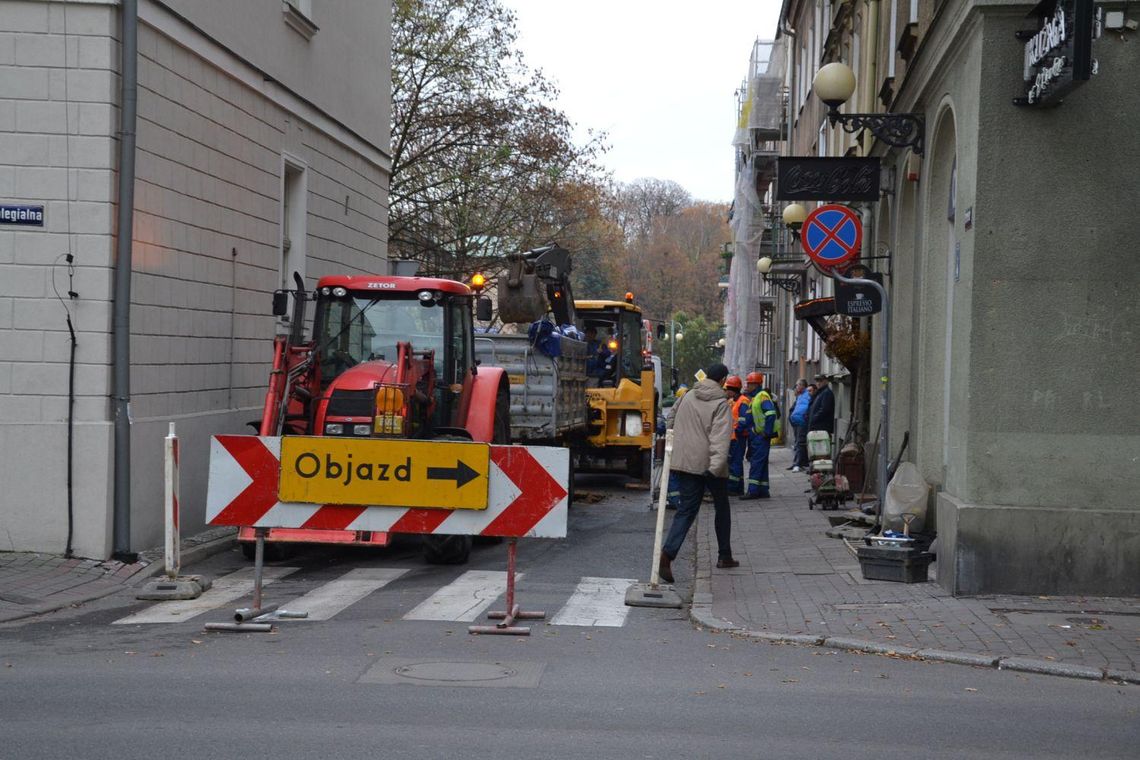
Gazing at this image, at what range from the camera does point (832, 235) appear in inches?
505

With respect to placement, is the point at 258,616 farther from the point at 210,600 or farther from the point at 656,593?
the point at 656,593

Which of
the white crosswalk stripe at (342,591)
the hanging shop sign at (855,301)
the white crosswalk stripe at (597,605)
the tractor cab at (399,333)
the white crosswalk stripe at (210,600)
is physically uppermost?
the hanging shop sign at (855,301)

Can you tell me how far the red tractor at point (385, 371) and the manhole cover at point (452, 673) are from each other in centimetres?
418

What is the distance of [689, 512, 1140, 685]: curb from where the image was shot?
7789 mm

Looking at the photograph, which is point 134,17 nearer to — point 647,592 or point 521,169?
point 647,592

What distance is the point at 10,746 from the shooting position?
5691 mm

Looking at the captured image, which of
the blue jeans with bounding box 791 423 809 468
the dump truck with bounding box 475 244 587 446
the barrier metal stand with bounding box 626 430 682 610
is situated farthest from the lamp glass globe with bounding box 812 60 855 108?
the blue jeans with bounding box 791 423 809 468

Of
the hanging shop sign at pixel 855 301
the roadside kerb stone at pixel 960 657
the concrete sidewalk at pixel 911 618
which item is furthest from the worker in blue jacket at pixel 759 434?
the roadside kerb stone at pixel 960 657

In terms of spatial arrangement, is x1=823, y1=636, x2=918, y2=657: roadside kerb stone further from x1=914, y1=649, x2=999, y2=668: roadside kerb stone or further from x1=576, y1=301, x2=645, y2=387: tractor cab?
x1=576, y1=301, x2=645, y2=387: tractor cab

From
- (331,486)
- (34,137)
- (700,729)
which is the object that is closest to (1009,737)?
Result: (700,729)

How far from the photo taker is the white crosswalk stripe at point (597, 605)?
946 centimetres

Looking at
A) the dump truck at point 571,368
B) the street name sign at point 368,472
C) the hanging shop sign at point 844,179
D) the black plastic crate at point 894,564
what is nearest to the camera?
the street name sign at point 368,472

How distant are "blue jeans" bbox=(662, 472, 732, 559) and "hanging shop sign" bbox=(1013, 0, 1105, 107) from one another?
396 cm

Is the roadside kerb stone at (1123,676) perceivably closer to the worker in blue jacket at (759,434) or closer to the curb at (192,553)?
the curb at (192,553)
